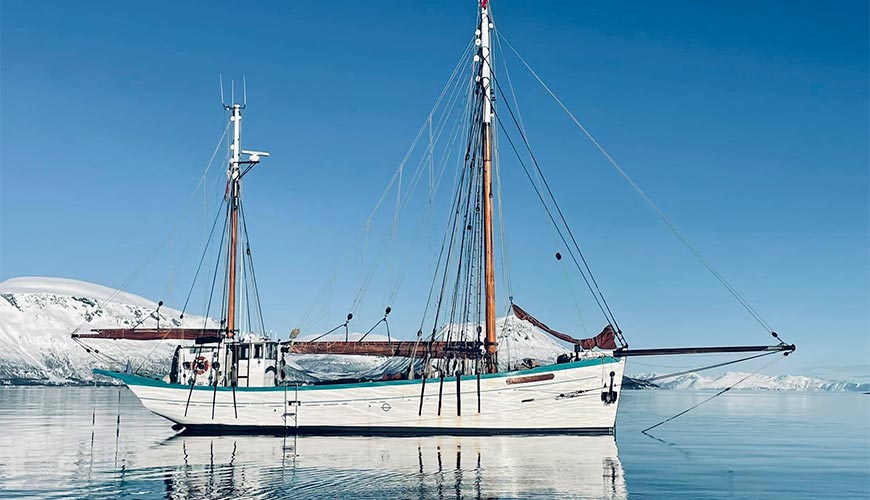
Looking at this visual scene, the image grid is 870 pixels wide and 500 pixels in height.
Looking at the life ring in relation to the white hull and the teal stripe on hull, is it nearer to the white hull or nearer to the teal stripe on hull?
the teal stripe on hull

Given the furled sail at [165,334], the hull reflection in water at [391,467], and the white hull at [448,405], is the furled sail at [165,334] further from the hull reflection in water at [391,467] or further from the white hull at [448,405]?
the hull reflection in water at [391,467]

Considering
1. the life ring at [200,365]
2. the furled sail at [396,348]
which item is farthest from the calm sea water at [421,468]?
the furled sail at [396,348]

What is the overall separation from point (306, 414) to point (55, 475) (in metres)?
21.9

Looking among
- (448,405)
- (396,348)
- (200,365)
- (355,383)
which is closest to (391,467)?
(448,405)

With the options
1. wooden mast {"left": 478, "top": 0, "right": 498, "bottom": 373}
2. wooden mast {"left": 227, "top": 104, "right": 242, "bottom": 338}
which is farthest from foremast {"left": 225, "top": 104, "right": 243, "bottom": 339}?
wooden mast {"left": 478, "top": 0, "right": 498, "bottom": 373}

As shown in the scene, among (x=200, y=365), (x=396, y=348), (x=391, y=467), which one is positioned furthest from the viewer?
(x=200, y=365)

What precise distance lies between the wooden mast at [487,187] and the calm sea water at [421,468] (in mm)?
7400

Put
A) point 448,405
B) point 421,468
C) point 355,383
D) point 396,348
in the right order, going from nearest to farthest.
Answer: point 421,468, point 448,405, point 355,383, point 396,348

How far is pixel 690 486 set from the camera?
37.5 metres

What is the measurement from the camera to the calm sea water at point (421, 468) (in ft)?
112

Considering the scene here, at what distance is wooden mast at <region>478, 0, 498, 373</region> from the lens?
58.4 meters

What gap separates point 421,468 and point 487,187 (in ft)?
85.3

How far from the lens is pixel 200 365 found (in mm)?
63125

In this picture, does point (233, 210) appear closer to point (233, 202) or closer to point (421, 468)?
point (233, 202)
